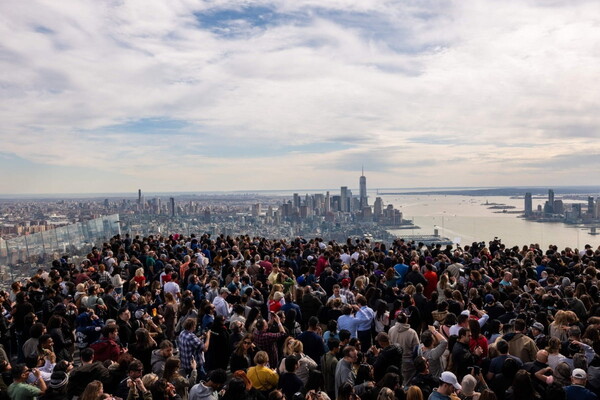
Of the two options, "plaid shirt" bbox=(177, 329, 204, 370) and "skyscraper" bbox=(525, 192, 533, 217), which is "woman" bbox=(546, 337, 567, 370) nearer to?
"plaid shirt" bbox=(177, 329, 204, 370)

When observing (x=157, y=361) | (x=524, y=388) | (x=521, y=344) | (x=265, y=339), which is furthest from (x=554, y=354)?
(x=157, y=361)

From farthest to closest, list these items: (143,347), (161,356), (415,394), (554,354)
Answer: (143,347), (161,356), (554,354), (415,394)

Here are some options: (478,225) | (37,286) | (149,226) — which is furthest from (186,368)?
(149,226)

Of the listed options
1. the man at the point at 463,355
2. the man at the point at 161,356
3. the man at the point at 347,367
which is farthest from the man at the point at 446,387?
the man at the point at 161,356

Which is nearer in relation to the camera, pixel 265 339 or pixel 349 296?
pixel 265 339

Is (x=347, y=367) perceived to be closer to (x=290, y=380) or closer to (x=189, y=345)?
(x=290, y=380)

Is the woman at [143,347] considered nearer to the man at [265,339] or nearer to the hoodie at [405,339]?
the man at [265,339]
